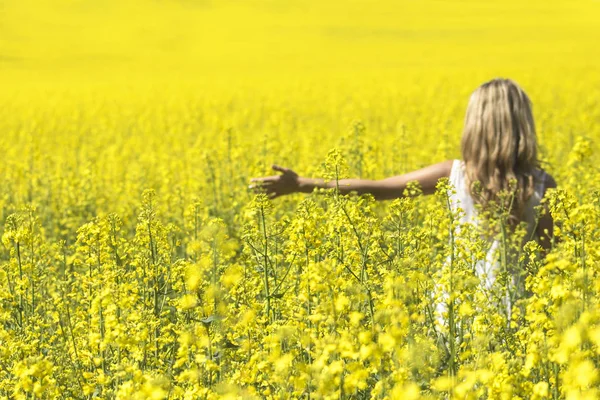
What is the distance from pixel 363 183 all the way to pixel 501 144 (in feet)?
2.56

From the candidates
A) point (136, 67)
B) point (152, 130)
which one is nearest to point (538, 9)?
point (136, 67)

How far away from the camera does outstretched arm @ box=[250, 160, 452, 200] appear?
436 centimetres

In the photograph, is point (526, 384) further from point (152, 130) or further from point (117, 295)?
point (152, 130)

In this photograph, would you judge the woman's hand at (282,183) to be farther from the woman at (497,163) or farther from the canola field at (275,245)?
the canola field at (275,245)

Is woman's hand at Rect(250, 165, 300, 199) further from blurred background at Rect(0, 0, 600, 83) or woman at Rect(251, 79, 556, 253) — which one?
blurred background at Rect(0, 0, 600, 83)

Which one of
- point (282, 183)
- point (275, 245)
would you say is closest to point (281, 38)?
point (282, 183)

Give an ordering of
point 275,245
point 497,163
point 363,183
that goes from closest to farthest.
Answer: point 275,245 < point 497,163 < point 363,183

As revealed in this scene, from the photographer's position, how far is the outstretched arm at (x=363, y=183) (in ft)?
14.3

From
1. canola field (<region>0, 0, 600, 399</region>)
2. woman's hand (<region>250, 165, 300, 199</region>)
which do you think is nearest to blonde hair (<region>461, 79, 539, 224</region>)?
canola field (<region>0, 0, 600, 399</region>)

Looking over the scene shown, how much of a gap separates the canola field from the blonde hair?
16cm

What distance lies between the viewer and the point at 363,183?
14.8 ft

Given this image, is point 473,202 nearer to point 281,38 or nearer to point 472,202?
point 472,202

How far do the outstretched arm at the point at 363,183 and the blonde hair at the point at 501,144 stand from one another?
0.24m

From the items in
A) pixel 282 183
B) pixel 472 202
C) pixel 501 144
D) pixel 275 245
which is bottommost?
pixel 275 245
